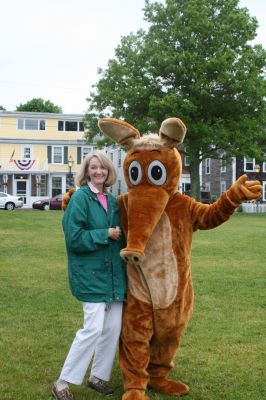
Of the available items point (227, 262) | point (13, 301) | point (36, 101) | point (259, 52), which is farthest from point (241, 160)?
point (13, 301)

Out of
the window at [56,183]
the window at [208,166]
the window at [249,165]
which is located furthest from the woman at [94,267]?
the window at [208,166]

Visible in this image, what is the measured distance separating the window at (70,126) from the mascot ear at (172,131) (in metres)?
42.3

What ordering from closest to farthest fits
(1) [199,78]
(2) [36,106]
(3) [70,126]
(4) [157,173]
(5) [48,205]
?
(4) [157,173] < (1) [199,78] < (5) [48,205] < (3) [70,126] < (2) [36,106]


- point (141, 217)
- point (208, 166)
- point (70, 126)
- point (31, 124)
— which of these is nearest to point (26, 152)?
point (31, 124)

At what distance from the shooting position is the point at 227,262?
11.7m

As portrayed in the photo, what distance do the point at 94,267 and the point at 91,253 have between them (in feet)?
0.34

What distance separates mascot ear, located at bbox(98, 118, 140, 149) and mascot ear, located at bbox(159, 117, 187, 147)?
25 centimetres

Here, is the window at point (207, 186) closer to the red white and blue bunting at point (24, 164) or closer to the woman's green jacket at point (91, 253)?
Answer: the red white and blue bunting at point (24, 164)

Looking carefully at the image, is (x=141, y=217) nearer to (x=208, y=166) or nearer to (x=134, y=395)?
(x=134, y=395)

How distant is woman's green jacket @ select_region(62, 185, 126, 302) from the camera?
410 centimetres

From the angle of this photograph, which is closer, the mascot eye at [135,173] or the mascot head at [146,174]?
the mascot head at [146,174]

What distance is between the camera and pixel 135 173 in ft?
14.0

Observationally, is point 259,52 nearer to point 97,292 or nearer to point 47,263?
point 47,263

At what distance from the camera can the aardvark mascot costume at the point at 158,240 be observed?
13.6 ft
